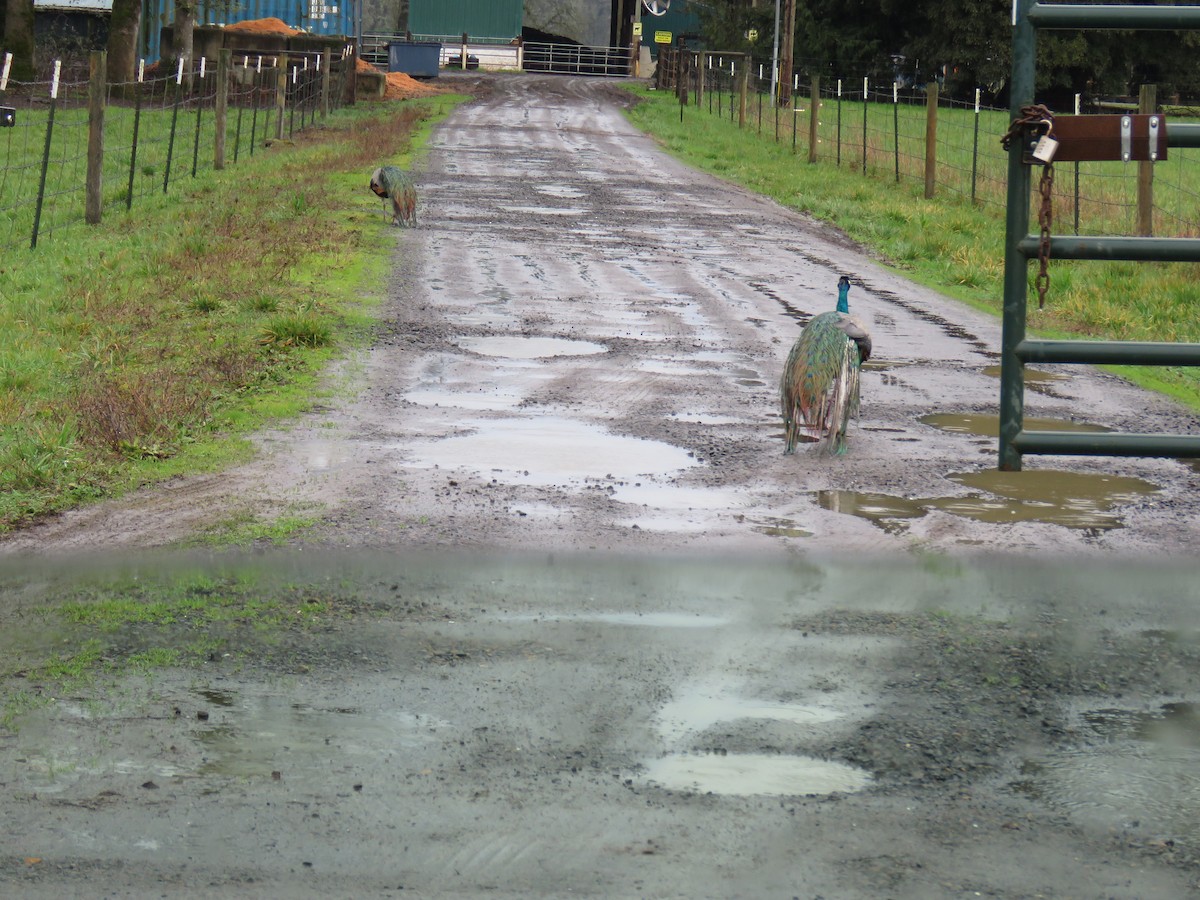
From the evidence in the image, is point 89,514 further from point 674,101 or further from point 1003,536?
point 674,101

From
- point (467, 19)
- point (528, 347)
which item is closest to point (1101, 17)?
point (528, 347)

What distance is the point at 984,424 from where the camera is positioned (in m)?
8.95

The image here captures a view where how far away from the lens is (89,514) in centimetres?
656

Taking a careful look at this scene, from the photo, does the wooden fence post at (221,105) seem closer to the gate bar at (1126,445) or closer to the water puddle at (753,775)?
the gate bar at (1126,445)

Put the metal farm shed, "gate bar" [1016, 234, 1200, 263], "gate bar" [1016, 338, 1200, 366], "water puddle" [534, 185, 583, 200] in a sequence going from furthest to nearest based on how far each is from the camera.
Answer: the metal farm shed, "water puddle" [534, 185, 583, 200], "gate bar" [1016, 338, 1200, 366], "gate bar" [1016, 234, 1200, 263]

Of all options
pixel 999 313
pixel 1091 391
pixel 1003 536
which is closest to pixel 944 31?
pixel 999 313

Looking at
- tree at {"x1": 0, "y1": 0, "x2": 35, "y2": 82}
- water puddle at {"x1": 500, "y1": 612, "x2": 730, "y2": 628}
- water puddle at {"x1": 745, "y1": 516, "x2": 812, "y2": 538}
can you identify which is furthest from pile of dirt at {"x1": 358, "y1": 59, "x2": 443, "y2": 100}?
water puddle at {"x1": 500, "y1": 612, "x2": 730, "y2": 628}

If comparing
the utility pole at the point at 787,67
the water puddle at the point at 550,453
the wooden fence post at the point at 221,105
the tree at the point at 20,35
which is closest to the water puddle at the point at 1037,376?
the water puddle at the point at 550,453

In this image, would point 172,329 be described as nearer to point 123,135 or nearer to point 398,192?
point 398,192

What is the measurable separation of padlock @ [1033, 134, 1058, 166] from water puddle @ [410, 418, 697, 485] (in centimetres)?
249

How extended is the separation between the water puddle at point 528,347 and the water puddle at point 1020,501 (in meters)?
3.94

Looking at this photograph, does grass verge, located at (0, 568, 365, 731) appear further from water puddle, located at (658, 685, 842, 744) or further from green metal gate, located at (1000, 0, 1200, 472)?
green metal gate, located at (1000, 0, 1200, 472)

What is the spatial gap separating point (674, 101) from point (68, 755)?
165ft

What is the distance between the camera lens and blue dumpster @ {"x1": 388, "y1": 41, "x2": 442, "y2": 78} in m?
57.0
